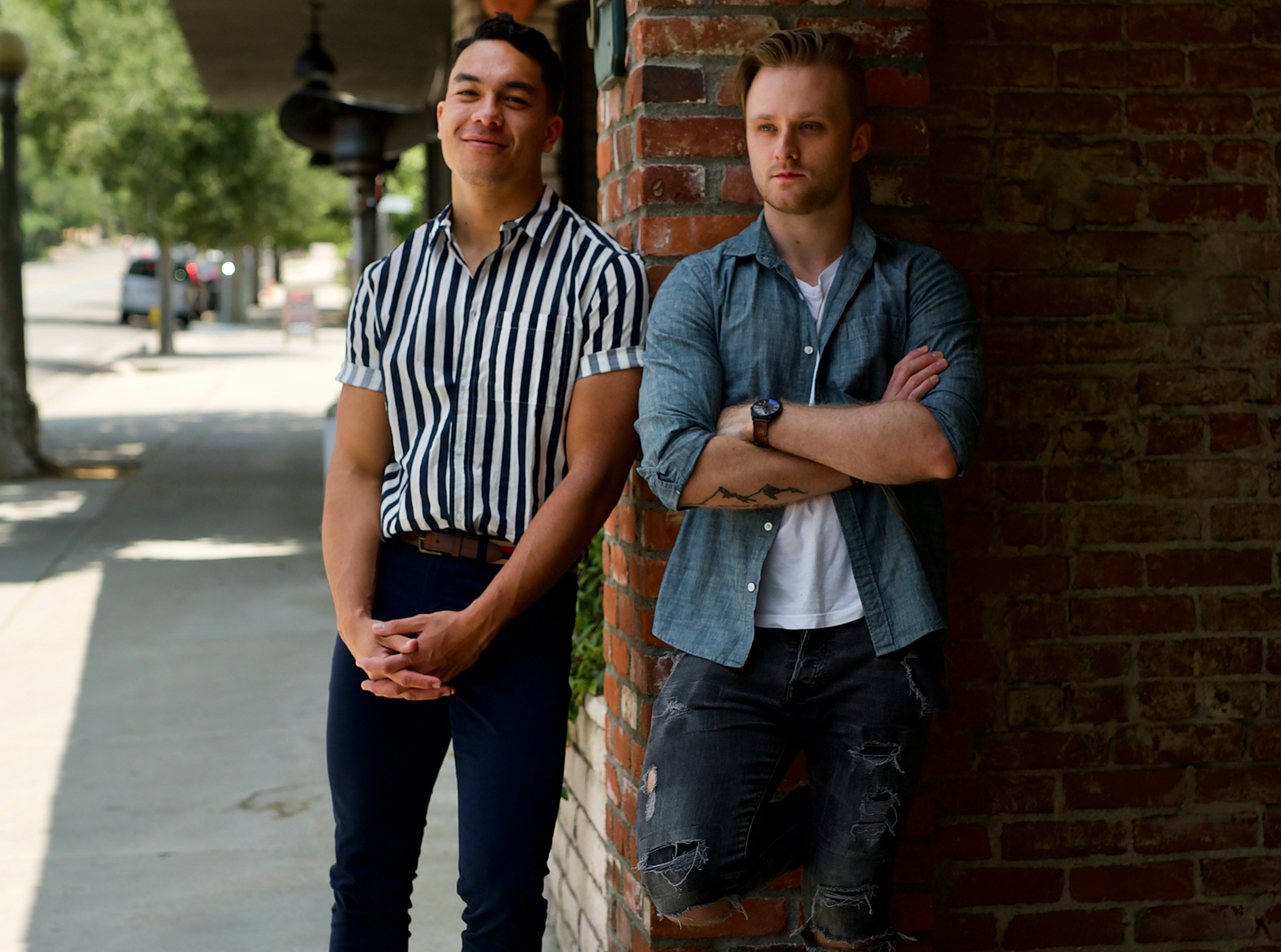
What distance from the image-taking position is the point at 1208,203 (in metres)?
3.04

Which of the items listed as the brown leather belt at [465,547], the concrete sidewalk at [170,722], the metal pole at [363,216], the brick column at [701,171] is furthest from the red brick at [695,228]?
the metal pole at [363,216]

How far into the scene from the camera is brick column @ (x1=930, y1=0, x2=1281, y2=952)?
299 centimetres

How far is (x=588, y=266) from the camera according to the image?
2475 mm

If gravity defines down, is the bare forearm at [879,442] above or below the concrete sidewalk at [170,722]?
above

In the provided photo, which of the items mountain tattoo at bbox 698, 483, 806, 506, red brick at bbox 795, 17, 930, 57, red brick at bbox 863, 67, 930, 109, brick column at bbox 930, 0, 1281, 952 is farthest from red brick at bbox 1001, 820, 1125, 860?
red brick at bbox 795, 17, 930, 57

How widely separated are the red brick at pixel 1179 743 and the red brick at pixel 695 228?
1.44 m

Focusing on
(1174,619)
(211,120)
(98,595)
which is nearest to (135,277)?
(211,120)

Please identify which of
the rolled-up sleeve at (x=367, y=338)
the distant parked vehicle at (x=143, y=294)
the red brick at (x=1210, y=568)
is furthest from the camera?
the distant parked vehicle at (x=143, y=294)

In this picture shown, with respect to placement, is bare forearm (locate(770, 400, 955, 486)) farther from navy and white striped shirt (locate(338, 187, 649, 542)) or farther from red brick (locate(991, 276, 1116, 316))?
red brick (locate(991, 276, 1116, 316))

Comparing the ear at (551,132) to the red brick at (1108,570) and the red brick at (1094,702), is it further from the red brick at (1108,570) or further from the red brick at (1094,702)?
the red brick at (1094,702)

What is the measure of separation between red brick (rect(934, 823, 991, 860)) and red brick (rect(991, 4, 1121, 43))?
175cm

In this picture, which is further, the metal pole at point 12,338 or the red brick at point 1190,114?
the metal pole at point 12,338

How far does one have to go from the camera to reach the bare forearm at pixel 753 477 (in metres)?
2.23

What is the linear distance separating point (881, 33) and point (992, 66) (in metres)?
0.42
